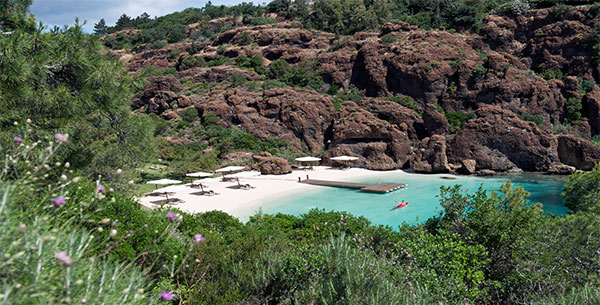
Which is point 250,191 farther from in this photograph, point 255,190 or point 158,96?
point 158,96

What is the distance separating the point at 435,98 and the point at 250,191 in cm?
2523

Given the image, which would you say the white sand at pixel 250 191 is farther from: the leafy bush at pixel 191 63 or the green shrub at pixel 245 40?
the green shrub at pixel 245 40

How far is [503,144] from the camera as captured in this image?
25281mm

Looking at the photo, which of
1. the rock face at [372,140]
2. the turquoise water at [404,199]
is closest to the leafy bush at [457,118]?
the rock face at [372,140]

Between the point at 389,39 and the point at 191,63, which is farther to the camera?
the point at 191,63

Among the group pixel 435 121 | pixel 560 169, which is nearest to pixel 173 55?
pixel 435 121

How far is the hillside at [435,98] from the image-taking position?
83.7ft

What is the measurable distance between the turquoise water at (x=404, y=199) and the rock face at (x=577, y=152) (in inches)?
102

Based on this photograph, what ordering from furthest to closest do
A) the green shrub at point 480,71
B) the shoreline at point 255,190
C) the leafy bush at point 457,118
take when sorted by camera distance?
the green shrub at point 480,71 < the leafy bush at point 457,118 < the shoreline at point 255,190

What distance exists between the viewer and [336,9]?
207ft

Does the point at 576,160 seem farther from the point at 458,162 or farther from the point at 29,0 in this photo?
the point at 29,0

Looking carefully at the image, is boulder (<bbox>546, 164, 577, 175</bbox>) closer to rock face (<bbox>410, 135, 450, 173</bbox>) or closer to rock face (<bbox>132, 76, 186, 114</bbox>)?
rock face (<bbox>410, 135, 450, 173</bbox>)

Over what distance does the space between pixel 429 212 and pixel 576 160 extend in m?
16.2

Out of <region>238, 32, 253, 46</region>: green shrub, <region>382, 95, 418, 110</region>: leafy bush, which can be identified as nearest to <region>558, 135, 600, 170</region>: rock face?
<region>382, 95, 418, 110</region>: leafy bush
